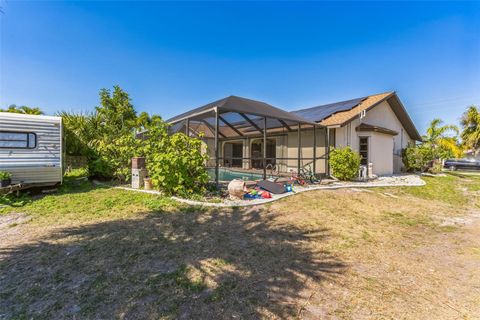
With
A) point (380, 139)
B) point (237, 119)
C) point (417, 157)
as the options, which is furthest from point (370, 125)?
point (237, 119)

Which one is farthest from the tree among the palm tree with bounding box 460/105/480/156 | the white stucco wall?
the palm tree with bounding box 460/105/480/156

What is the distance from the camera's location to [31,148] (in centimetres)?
734

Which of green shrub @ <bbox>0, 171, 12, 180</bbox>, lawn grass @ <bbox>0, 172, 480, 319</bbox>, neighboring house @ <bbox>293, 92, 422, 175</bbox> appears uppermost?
neighboring house @ <bbox>293, 92, 422, 175</bbox>

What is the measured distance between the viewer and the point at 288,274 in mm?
2930

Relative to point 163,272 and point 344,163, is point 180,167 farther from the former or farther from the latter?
point 344,163

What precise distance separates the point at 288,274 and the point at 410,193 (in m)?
9.28

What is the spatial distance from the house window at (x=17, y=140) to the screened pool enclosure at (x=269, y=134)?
4.79 m

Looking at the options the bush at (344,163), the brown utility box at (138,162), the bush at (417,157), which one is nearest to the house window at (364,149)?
the bush at (344,163)

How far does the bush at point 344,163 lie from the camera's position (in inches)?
436

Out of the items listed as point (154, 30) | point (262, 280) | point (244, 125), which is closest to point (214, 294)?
point (262, 280)

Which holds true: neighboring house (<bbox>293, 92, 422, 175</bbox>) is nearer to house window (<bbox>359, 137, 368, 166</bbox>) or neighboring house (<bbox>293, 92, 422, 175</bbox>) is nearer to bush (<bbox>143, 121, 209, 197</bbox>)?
house window (<bbox>359, 137, 368, 166</bbox>)

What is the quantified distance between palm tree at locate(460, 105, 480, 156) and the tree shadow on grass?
111ft

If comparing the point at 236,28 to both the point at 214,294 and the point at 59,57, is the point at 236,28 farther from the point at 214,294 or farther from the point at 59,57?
the point at 214,294

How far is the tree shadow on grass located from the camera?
7.36 feet
